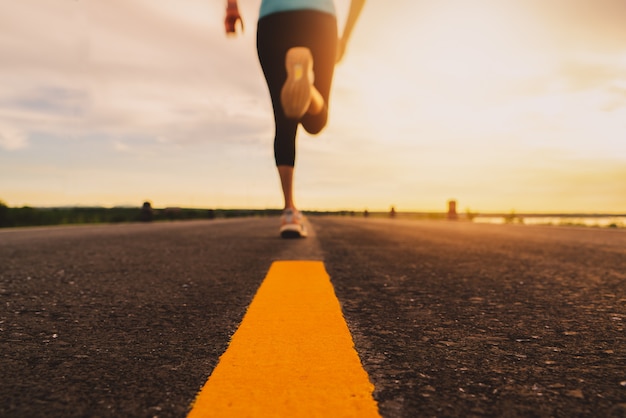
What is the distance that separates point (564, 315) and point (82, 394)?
167 centimetres

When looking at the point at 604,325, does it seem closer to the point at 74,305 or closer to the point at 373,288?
the point at 373,288

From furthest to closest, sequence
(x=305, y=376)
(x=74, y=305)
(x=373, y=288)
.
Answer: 1. (x=373, y=288)
2. (x=74, y=305)
3. (x=305, y=376)

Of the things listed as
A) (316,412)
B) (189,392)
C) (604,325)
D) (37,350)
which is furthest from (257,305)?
Answer: (604,325)

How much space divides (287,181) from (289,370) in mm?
4169

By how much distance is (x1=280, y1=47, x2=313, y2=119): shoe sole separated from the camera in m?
4.02

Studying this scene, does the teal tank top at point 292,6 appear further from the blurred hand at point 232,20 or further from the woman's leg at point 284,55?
the blurred hand at point 232,20

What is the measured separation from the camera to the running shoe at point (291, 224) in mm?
5664

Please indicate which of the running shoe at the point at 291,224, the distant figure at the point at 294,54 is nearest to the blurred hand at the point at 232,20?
the distant figure at the point at 294,54

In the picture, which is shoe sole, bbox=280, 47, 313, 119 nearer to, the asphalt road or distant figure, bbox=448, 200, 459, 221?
the asphalt road

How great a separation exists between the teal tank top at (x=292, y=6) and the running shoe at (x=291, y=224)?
2.03m

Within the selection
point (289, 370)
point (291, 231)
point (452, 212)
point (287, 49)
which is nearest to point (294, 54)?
point (287, 49)

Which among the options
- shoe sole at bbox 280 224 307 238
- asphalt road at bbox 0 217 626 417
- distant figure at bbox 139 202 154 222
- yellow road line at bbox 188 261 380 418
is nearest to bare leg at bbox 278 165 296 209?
shoe sole at bbox 280 224 307 238

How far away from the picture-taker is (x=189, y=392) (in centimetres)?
110

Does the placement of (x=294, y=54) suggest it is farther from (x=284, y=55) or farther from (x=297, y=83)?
(x=284, y=55)
